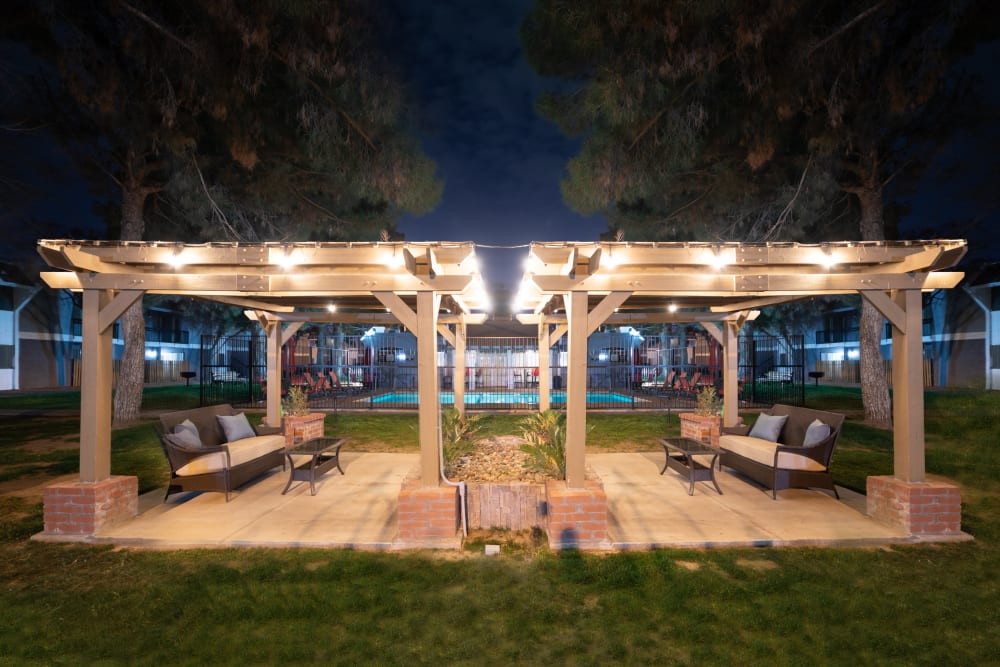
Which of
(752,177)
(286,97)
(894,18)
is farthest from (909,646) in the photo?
(286,97)

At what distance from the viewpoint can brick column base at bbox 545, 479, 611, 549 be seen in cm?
411

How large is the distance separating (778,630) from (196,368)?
35.5 meters

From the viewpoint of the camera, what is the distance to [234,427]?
643 centimetres

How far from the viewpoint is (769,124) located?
7781 millimetres

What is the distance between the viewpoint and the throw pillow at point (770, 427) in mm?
6273

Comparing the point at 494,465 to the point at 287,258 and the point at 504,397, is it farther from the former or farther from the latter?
the point at 504,397

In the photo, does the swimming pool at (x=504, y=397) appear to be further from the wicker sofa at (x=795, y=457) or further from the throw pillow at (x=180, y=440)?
the throw pillow at (x=180, y=440)

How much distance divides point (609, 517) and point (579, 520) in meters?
0.80

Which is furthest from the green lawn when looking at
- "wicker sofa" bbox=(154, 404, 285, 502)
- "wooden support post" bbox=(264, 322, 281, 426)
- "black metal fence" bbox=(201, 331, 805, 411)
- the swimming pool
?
the swimming pool

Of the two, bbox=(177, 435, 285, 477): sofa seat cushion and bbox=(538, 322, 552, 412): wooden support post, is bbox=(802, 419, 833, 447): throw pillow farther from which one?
bbox=(177, 435, 285, 477): sofa seat cushion

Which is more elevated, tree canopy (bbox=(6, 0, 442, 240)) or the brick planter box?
tree canopy (bbox=(6, 0, 442, 240))

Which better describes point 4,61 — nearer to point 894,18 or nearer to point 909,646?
point 909,646

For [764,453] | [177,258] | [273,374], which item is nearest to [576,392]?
[764,453]

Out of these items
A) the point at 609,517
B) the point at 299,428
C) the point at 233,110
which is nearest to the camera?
the point at 609,517
